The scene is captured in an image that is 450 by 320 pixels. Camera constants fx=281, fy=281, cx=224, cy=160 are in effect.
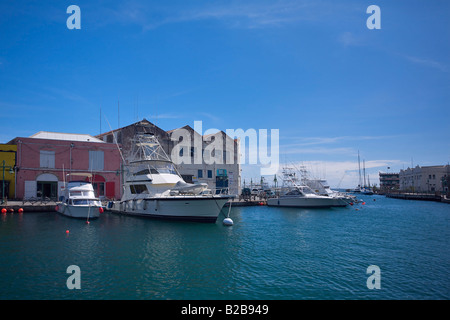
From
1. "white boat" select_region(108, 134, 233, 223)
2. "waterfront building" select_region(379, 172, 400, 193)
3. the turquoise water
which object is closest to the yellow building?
"white boat" select_region(108, 134, 233, 223)

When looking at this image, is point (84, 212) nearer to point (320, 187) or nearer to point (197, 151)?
point (197, 151)

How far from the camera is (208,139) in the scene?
59.0 metres

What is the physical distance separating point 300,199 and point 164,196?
28744 mm

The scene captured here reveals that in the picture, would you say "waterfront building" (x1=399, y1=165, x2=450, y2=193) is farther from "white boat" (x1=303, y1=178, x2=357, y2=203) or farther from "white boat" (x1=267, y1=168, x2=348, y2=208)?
"white boat" (x1=267, y1=168, x2=348, y2=208)

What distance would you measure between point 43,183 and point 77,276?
36.0m

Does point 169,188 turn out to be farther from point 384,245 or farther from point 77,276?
point 384,245

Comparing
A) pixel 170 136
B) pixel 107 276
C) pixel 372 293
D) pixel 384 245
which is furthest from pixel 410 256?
Answer: pixel 170 136

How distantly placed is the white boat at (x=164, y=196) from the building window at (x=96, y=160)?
35.6ft

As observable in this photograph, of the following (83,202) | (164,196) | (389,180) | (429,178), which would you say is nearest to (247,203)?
(164,196)

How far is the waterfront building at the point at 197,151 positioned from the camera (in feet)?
169

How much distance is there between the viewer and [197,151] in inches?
2217

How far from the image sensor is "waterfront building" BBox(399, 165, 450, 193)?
324 ft

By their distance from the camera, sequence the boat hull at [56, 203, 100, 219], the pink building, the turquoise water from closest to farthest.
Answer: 1. the turquoise water
2. the boat hull at [56, 203, 100, 219]
3. the pink building

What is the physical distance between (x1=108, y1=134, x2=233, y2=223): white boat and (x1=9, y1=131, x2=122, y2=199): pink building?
10.0 meters
